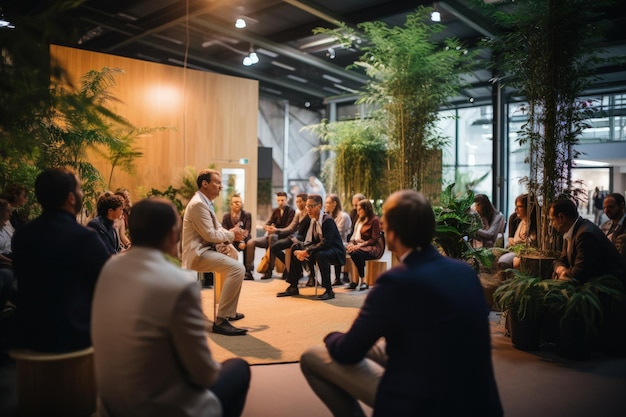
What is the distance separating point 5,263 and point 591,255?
187 inches

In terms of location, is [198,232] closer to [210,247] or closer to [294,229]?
[210,247]

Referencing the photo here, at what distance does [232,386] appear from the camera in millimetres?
2115

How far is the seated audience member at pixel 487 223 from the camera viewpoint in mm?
6758

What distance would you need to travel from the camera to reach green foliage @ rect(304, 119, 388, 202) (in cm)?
1059

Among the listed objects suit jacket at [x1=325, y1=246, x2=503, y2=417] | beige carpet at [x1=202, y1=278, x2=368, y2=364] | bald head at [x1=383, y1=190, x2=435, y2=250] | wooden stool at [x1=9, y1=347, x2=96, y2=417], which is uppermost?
bald head at [x1=383, y1=190, x2=435, y2=250]

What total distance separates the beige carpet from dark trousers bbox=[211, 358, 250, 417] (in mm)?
2042

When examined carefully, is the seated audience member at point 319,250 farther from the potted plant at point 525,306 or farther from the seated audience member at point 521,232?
the potted plant at point 525,306

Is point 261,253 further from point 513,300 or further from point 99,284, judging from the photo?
point 99,284

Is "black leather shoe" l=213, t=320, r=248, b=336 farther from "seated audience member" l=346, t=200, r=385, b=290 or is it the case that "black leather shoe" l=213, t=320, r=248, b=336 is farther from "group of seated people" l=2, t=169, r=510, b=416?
"group of seated people" l=2, t=169, r=510, b=416

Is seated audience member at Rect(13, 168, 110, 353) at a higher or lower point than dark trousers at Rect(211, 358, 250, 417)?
higher

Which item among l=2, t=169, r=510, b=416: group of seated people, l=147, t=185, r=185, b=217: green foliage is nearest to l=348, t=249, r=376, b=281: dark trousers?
l=147, t=185, r=185, b=217: green foliage

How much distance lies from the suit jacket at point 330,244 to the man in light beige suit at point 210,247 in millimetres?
2021

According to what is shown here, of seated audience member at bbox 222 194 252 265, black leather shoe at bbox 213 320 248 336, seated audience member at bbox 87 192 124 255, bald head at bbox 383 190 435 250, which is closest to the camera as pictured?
bald head at bbox 383 190 435 250

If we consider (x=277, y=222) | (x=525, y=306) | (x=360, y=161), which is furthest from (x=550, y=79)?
(x=360, y=161)
